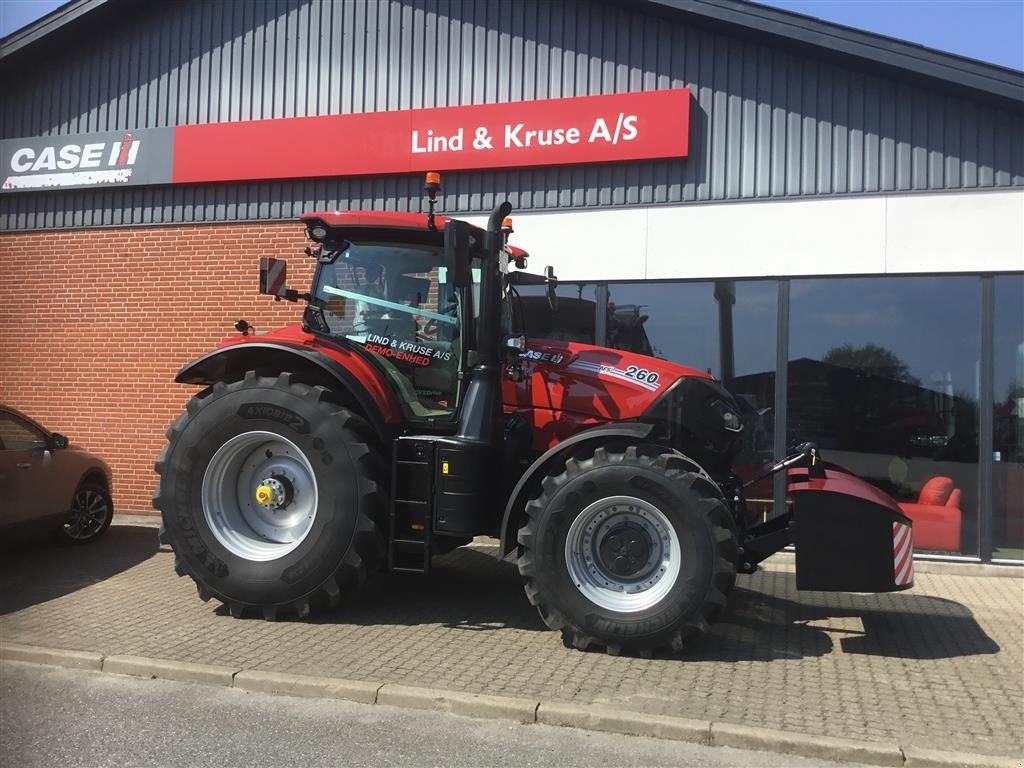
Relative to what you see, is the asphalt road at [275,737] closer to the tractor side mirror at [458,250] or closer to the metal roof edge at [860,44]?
the tractor side mirror at [458,250]

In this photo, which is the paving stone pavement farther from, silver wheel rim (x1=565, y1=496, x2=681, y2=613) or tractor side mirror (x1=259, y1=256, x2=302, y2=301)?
tractor side mirror (x1=259, y1=256, x2=302, y2=301)

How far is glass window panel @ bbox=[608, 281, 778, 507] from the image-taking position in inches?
323

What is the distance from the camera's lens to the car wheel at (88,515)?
7.67 metres

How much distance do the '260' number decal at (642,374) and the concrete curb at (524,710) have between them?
7.35 feet

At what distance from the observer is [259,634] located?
5.11 m

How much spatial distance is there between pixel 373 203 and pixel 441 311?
4.20 meters

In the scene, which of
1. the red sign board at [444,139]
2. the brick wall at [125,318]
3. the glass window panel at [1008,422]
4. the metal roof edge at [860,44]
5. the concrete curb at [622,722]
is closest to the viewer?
the concrete curb at [622,722]

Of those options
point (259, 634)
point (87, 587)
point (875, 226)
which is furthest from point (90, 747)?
point (875, 226)

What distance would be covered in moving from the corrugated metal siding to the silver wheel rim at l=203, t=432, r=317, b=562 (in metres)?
4.43

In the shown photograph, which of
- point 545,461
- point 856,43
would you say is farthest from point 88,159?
point 856,43

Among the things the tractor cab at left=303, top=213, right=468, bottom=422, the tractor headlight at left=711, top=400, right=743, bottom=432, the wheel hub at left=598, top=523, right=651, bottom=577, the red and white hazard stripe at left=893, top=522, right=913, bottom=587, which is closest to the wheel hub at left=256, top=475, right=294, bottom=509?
the tractor cab at left=303, top=213, right=468, bottom=422

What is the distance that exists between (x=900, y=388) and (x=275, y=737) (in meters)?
6.74

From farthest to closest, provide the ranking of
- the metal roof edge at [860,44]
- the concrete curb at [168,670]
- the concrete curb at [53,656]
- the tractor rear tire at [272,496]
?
the metal roof edge at [860,44] → the tractor rear tire at [272,496] → the concrete curb at [53,656] → the concrete curb at [168,670]

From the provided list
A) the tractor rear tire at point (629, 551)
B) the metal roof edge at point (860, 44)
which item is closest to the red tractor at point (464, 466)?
the tractor rear tire at point (629, 551)
